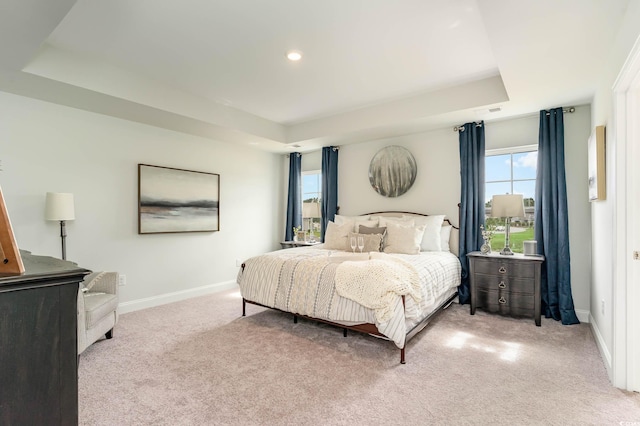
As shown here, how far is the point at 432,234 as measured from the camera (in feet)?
13.9

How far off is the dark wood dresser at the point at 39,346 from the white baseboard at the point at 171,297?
3.35m

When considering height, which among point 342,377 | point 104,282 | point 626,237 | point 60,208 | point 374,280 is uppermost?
point 60,208

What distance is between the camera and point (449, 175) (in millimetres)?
4461

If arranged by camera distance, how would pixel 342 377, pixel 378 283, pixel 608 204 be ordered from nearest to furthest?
pixel 342 377, pixel 608 204, pixel 378 283

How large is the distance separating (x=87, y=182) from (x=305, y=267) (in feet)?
9.00

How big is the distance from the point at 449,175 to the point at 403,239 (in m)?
1.25

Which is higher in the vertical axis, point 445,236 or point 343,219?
point 343,219

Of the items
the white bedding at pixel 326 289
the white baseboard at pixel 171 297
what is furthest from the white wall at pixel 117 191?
the white bedding at pixel 326 289

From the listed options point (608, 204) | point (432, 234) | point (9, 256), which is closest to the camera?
point (9, 256)

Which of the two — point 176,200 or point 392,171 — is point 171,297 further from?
point 392,171

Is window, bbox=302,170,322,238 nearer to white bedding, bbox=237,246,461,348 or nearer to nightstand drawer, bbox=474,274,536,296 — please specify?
white bedding, bbox=237,246,461,348

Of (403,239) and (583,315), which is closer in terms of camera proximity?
(583,315)

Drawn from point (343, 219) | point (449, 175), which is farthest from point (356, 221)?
point (449, 175)

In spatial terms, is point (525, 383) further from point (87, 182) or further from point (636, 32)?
point (87, 182)
